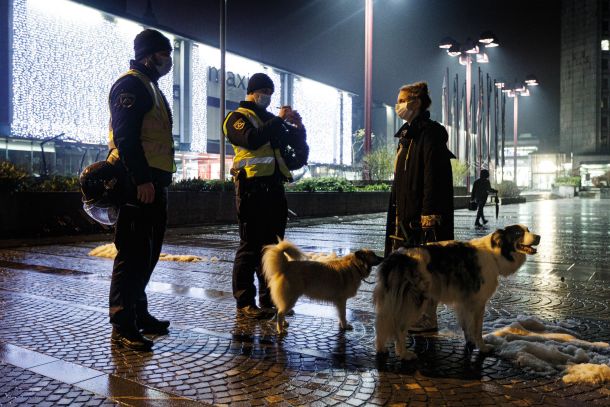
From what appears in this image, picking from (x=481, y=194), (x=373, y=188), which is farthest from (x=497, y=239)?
(x=373, y=188)

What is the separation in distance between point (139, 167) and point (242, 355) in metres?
1.45

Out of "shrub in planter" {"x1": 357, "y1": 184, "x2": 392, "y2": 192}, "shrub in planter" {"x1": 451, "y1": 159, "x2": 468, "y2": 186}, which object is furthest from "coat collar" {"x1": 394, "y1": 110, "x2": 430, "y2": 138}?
"shrub in planter" {"x1": 451, "y1": 159, "x2": 468, "y2": 186}

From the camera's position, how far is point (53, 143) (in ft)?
119

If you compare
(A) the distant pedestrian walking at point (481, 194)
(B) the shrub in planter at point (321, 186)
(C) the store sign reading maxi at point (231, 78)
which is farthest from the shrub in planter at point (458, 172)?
(C) the store sign reading maxi at point (231, 78)

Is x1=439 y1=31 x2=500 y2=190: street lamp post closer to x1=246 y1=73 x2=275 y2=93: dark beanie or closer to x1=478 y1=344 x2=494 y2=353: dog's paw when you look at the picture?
x1=246 y1=73 x2=275 y2=93: dark beanie

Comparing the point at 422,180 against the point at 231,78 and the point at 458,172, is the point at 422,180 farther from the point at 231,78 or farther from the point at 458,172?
the point at 231,78

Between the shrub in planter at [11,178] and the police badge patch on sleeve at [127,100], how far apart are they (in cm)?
968

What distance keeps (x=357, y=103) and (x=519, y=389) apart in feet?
294

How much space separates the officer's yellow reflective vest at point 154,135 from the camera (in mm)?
4145

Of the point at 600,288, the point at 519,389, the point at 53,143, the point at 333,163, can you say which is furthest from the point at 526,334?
the point at 333,163

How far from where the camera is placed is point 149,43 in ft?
14.1

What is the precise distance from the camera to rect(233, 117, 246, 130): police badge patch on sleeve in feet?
16.4

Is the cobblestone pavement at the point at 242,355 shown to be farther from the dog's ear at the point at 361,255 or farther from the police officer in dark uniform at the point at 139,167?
the dog's ear at the point at 361,255

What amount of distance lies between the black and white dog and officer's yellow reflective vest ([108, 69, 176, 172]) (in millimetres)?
1771
